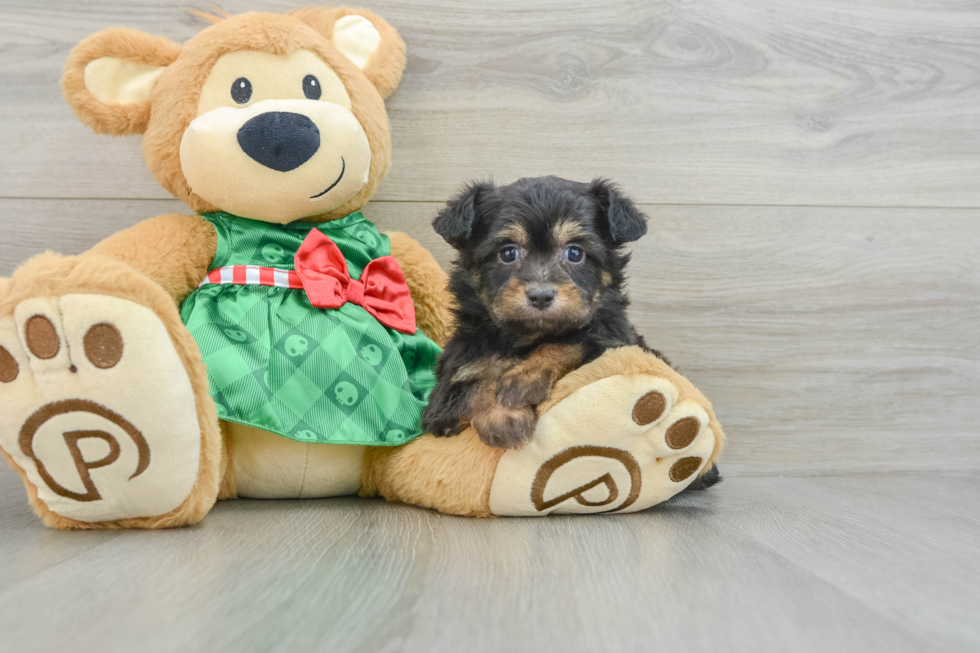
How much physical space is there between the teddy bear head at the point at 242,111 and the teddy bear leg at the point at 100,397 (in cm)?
43

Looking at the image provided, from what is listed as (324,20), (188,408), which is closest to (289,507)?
(188,408)

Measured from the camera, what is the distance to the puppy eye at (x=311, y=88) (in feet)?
5.74

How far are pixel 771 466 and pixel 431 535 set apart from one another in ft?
4.63

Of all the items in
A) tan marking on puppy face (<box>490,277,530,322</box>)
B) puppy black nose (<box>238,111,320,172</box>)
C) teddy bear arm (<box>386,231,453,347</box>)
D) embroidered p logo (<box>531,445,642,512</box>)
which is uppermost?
puppy black nose (<box>238,111,320,172</box>)

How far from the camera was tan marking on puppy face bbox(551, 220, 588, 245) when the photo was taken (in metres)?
1.50

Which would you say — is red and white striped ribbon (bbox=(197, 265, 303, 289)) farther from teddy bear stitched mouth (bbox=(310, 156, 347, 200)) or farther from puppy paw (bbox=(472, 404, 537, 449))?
puppy paw (bbox=(472, 404, 537, 449))

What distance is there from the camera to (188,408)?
137cm

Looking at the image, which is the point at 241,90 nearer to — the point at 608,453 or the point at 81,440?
the point at 81,440

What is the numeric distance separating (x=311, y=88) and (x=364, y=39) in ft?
1.02

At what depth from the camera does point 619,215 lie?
156 centimetres

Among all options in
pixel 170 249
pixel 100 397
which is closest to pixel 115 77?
pixel 170 249

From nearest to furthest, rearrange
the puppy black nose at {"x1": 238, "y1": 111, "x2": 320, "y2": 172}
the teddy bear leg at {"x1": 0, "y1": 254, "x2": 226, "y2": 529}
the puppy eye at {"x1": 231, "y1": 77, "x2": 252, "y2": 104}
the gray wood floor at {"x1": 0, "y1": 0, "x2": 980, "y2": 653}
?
the teddy bear leg at {"x1": 0, "y1": 254, "x2": 226, "y2": 529} < the puppy black nose at {"x1": 238, "y1": 111, "x2": 320, "y2": 172} < the puppy eye at {"x1": 231, "y1": 77, "x2": 252, "y2": 104} < the gray wood floor at {"x1": 0, "y1": 0, "x2": 980, "y2": 653}

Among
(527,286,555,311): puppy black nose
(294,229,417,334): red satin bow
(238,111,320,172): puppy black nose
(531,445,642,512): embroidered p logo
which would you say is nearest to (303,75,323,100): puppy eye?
(238,111,320,172): puppy black nose

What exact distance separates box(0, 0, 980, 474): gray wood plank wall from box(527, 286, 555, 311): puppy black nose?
2.92 feet
